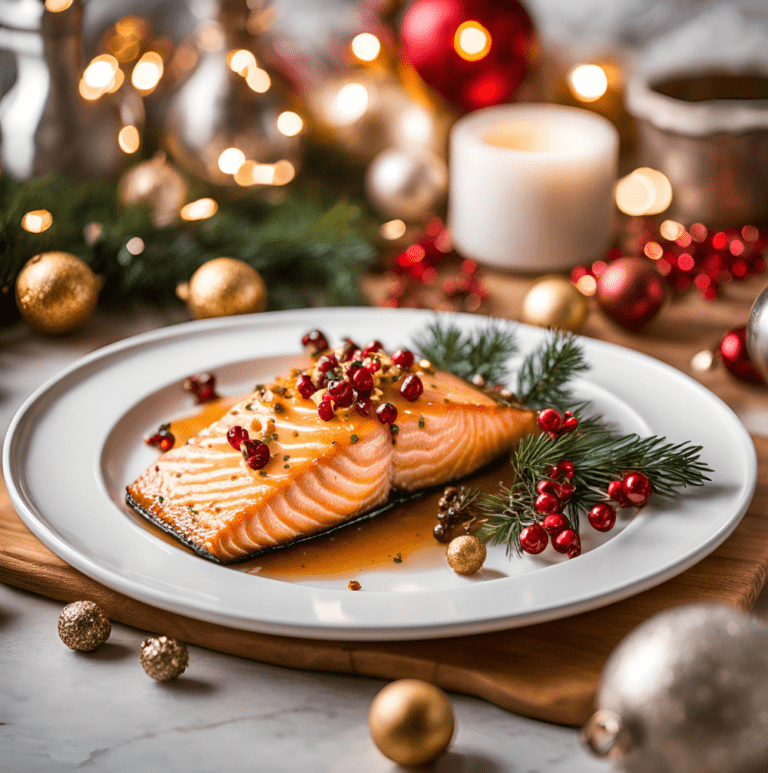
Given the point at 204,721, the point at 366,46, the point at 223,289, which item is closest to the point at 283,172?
the point at 366,46

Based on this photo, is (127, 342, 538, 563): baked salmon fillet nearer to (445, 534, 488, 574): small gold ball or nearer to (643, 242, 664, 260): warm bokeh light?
(445, 534, 488, 574): small gold ball

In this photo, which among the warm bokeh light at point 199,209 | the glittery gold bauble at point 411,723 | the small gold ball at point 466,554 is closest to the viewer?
the glittery gold bauble at point 411,723

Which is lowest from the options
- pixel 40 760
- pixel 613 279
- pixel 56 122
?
pixel 613 279

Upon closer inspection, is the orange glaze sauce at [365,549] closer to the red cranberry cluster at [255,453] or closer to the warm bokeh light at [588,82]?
the red cranberry cluster at [255,453]

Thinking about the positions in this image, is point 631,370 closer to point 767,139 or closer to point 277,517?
point 277,517

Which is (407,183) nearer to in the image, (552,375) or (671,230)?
(671,230)

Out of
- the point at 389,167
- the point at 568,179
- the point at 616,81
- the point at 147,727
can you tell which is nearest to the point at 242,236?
the point at 389,167

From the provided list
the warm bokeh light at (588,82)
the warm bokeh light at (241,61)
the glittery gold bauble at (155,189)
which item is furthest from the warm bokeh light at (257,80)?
the warm bokeh light at (588,82)
